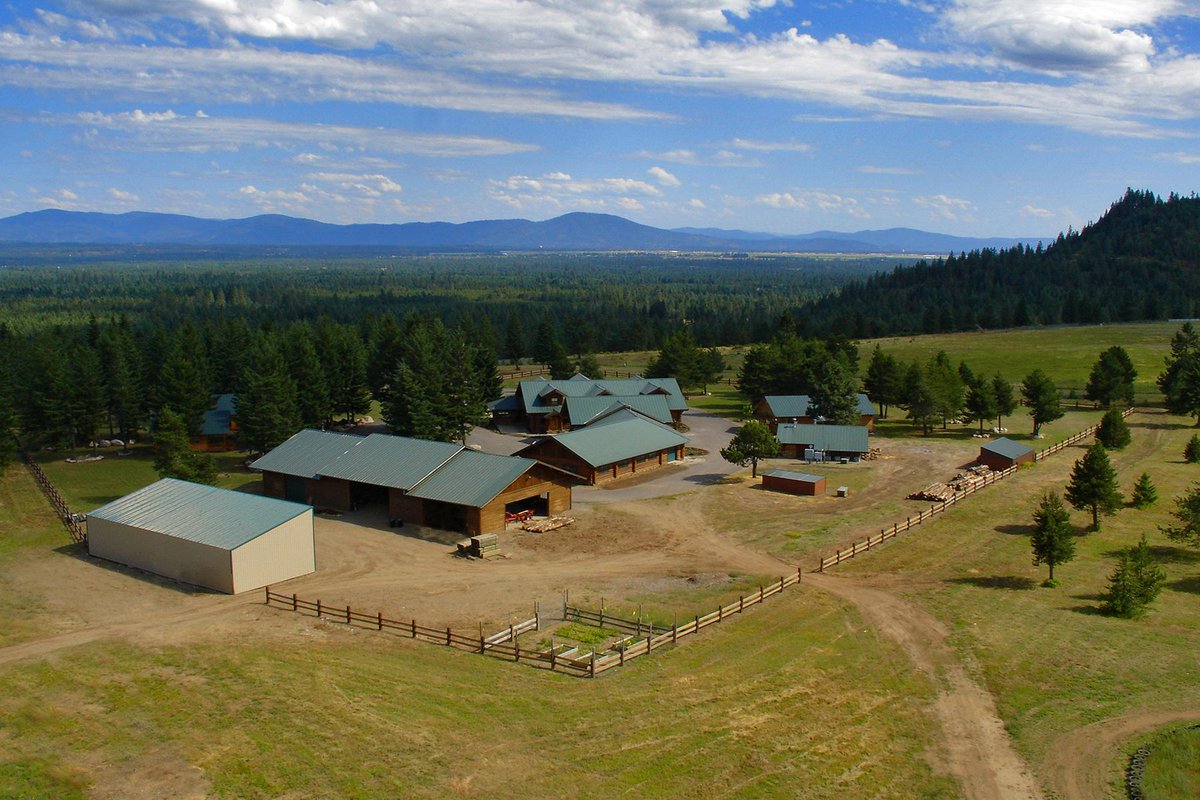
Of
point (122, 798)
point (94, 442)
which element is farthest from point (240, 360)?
point (122, 798)

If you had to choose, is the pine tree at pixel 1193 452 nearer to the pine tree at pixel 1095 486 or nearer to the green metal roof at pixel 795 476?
the pine tree at pixel 1095 486

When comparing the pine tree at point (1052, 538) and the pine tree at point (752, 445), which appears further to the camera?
the pine tree at point (752, 445)

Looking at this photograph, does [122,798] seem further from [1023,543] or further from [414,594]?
[1023,543]

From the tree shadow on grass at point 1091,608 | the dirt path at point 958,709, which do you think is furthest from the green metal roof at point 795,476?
the tree shadow on grass at point 1091,608

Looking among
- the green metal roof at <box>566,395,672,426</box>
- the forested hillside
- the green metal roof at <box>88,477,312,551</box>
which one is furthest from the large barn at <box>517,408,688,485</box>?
the forested hillside

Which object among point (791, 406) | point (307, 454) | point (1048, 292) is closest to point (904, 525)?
point (791, 406)

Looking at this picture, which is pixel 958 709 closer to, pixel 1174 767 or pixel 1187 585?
pixel 1174 767
